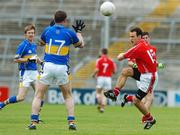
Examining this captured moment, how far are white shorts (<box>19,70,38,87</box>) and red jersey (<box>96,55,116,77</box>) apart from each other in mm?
9363

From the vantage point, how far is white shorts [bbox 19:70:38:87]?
17875 mm

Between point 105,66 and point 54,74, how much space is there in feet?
47.8

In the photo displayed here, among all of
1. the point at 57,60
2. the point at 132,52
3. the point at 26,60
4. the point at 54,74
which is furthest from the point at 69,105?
the point at 26,60

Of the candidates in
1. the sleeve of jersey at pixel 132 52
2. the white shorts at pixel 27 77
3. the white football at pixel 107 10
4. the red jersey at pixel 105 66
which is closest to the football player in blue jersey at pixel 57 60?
the sleeve of jersey at pixel 132 52

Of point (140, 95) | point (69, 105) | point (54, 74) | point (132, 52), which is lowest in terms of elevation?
point (69, 105)

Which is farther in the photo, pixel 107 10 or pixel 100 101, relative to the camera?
pixel 100 101

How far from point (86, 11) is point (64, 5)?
4.95ft

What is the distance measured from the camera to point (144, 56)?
1410 cm

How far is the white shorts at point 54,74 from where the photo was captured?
1277 centimetres

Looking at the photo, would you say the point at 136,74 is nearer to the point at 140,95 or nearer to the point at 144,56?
the point at 144,56

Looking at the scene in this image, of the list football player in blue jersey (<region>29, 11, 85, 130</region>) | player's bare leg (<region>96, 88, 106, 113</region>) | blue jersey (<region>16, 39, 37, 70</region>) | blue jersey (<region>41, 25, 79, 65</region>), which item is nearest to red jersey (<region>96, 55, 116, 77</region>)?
player's bare leg (<region>96, 88, 106, 113</region>)

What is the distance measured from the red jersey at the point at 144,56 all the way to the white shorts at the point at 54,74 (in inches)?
68.7

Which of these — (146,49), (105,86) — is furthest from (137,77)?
(105,86)

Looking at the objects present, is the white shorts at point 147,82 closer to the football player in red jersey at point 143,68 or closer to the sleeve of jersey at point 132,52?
the football player in red jersey at point 143,68
